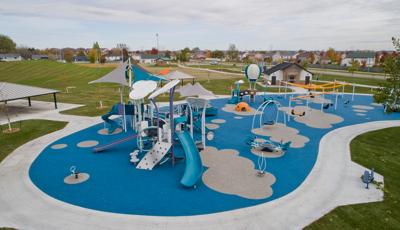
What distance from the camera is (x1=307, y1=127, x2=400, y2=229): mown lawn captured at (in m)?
9.27

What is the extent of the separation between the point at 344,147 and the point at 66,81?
167 ft

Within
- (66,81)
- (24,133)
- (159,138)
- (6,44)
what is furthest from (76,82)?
(6,44)

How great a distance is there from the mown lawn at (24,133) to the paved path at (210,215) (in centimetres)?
275

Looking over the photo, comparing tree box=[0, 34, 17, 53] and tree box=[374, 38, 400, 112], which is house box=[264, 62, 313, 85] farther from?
tree box=[0, 34, 17, 53]

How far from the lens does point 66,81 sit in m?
51.6

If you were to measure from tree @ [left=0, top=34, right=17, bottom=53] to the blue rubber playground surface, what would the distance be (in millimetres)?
142685

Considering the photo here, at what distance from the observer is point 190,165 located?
1276 cm

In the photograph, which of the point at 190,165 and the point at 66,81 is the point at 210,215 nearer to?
the point at 190,165

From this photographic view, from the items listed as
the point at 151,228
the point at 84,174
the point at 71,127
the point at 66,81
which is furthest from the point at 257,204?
the point at 66,81

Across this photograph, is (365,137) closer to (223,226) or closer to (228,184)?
(228,184)

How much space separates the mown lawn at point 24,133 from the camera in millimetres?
16498

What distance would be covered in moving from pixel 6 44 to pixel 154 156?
15154 cm

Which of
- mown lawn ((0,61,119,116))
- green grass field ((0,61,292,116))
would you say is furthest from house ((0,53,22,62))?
green grass field ((0,61,292,116))

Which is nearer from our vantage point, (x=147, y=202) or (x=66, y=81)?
(x=147, y=202)
